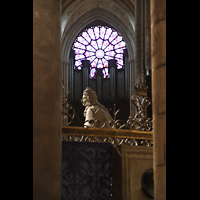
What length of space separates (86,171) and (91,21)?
15161 mm

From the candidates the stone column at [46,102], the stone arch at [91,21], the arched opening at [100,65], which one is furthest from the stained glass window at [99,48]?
the stone column at [46,102]

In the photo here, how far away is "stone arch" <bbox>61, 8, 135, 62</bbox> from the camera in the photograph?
19.7m

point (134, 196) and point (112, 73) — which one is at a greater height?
point (112, 73)

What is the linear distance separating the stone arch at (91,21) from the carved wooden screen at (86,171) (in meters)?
13.9

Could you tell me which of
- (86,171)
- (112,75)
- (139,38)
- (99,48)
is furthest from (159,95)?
(99,48)

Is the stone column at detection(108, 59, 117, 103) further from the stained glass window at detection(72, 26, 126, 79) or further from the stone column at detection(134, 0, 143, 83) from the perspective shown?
the stone column at detection(134, 0, 143, 83)

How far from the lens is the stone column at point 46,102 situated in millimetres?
4082

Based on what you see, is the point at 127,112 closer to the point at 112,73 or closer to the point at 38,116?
the point at 112,73

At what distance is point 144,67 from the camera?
41.0 feet

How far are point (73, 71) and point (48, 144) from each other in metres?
17.1

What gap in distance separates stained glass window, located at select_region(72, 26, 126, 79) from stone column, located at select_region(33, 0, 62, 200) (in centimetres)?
1666

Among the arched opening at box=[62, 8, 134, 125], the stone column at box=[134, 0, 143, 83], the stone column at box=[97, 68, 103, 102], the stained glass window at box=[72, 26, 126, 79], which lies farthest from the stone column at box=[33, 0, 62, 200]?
the stained glass window at box=[72, 26, 126, 79]

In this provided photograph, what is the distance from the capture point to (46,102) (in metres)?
4.29
